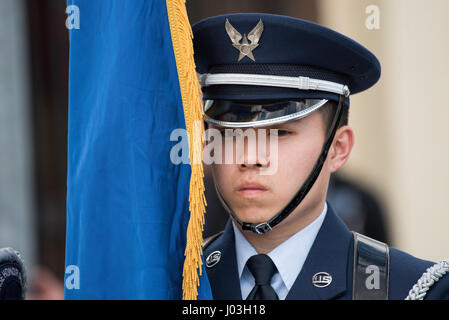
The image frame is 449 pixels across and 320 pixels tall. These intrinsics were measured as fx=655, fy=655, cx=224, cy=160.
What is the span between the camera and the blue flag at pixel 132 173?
166cm

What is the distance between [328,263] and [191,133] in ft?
1.69

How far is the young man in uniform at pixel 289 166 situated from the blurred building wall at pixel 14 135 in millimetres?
3359

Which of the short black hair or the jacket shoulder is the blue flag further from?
the jacket shoulder

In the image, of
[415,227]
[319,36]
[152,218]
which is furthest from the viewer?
[415,227]

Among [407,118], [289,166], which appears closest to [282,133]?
[289,166]

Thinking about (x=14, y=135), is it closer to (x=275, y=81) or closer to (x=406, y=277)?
(x=275, y=81)

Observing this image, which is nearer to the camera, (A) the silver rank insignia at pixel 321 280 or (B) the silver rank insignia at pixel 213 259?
(A) the silver rank insignia at pixel 321 280

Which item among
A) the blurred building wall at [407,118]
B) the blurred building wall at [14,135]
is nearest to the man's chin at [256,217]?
the blurred building wall at [407,118]

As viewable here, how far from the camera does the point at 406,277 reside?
172 centimetres

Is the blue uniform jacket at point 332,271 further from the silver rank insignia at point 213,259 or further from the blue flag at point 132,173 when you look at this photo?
the blue flag at point 132,173

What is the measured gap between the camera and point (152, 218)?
1654 mm
